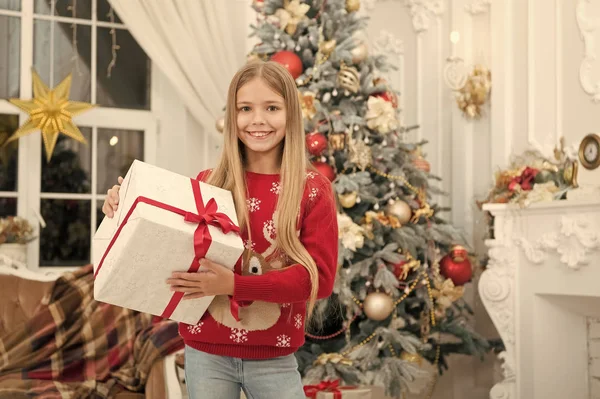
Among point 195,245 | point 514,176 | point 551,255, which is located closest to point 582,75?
point 514,176

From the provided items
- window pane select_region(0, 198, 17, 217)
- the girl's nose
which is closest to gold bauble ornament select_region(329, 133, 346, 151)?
window pane select_region(0, 198, 17, 217)

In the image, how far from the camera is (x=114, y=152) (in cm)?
472

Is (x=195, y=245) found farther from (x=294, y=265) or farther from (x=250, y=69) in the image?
(x=250, y=69)

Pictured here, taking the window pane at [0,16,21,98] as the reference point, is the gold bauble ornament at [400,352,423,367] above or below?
below

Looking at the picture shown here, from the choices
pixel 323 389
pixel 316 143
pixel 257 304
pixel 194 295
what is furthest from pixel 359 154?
pixel 194 295

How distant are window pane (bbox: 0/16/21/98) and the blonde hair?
3057 millimetres

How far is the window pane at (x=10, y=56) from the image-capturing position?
177 inches

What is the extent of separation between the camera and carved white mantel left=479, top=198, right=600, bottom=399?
3.50 m

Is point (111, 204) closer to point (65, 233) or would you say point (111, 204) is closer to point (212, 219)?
point (212, 219)

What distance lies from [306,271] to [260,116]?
0.37 metres

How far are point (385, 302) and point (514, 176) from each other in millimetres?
904

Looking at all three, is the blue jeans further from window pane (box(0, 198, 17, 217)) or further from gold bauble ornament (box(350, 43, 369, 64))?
window pane (box(0, 198, 17, 217))

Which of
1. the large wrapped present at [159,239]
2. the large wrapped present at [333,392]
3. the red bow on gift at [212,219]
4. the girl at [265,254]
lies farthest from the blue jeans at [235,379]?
the large wrapped present at [333,392]

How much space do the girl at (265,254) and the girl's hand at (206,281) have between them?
0.06 ft
